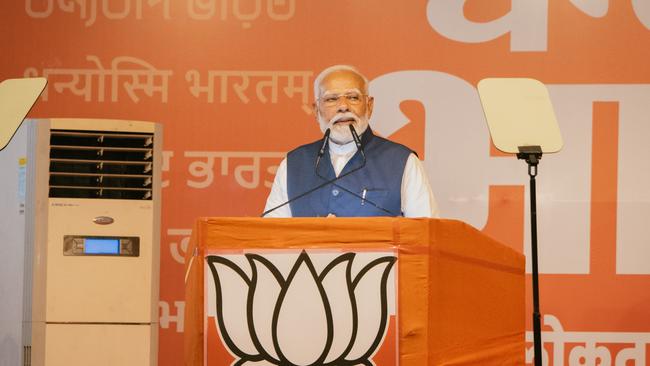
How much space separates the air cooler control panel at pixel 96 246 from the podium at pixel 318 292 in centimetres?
118

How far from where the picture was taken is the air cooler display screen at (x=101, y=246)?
10.7 ft

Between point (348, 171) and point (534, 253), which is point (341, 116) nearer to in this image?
point (348, 171)

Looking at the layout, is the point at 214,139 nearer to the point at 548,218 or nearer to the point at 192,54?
the point at 192,54

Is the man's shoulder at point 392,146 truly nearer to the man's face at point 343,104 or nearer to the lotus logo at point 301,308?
the man's face at point 343,104

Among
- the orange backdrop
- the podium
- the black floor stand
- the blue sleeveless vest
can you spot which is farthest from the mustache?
the podium

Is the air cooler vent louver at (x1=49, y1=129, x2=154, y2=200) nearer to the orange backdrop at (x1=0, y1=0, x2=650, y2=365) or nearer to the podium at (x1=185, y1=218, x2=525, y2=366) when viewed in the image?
the orange backdrop at (x1=0, y1=0, x2=650, y2=365)

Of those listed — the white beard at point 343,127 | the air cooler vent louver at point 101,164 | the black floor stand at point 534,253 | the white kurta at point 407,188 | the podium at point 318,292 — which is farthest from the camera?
the air cooler vent louver at point 101,164

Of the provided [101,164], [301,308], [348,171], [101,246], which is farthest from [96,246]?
[301,308]

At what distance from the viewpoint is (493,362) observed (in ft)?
7.82

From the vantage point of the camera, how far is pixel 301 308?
214 centimetres

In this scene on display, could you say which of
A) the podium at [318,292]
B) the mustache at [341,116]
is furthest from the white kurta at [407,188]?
the podium at [318,292]

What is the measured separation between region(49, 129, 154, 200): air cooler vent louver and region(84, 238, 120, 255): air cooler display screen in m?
0.15

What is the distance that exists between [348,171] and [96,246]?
3.01ft

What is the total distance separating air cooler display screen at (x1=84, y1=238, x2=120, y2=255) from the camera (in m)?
3.27
